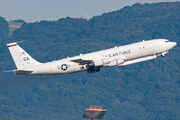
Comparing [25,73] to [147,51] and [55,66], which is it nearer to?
[55,66]

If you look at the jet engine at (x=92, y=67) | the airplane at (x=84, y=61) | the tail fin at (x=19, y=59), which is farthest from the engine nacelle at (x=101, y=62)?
the tail fin at (x=19, y=59)

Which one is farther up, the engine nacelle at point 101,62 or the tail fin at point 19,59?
the tail fin at point 19,59

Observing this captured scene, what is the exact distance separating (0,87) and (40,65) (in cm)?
2556

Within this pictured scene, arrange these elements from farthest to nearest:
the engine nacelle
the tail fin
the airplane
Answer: the tail fin
the airplane
the engine nacelle

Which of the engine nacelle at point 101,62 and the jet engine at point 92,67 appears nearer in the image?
the engine nacelle at point 101,62

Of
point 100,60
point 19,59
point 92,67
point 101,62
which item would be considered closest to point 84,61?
point 92,67

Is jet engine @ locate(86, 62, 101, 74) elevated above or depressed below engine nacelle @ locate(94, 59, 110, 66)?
below

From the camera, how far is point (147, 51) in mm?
122688

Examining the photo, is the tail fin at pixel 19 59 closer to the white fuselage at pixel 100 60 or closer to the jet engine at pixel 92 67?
the white fuselage at pixel 100 60

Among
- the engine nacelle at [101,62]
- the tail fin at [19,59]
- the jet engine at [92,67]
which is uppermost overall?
the tail fin at [19,59]

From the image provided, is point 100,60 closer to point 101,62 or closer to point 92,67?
point 101,62

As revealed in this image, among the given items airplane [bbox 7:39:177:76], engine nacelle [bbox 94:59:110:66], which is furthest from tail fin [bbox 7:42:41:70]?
engine nacelle [bbox 94:59:110:66]

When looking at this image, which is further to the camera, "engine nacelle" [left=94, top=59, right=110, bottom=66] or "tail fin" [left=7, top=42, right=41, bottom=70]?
"tail fin" [left=7, top=42, right=41, bottom=70]

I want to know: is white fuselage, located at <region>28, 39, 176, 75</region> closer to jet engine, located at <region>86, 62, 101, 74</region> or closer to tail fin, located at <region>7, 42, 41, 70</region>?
jet engine, located at <region>86, 62, 101, 74</region>
